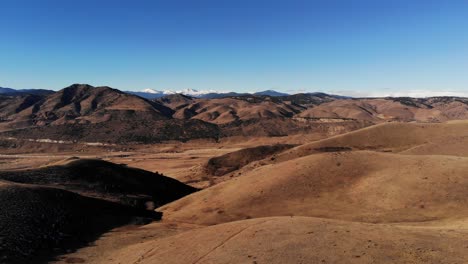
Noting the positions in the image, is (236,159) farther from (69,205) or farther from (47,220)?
(47,220)

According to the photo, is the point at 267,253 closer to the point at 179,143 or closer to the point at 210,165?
the point at 210,165

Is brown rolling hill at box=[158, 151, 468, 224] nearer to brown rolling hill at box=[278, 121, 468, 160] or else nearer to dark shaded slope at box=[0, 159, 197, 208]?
dark shaded slope at box=[0, 159, 197, 208]

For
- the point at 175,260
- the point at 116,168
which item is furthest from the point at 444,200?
the point at 116,168

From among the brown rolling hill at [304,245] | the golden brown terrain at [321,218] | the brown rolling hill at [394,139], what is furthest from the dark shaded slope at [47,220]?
the brown rolling hill at [394,139]

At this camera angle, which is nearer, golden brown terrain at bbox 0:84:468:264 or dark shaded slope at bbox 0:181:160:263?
golden brown terrain at bbox 0:84:468:264

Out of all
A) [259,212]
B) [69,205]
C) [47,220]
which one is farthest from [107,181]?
[259,212]

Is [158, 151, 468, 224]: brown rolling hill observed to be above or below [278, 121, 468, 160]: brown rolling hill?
below

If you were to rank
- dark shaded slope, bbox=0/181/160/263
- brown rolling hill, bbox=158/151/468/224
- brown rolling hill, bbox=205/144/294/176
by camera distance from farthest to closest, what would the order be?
brown rolling hill, bbox=205/144/294/176, brown rolling hill, bbox=158/151/468/224, dark shaded slope, bbox=0/181/160/263

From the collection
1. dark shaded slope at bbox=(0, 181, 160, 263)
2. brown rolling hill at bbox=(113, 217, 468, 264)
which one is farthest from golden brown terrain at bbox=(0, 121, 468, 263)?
dark shaded slope at bbox=(0, 181, 160, 263)
